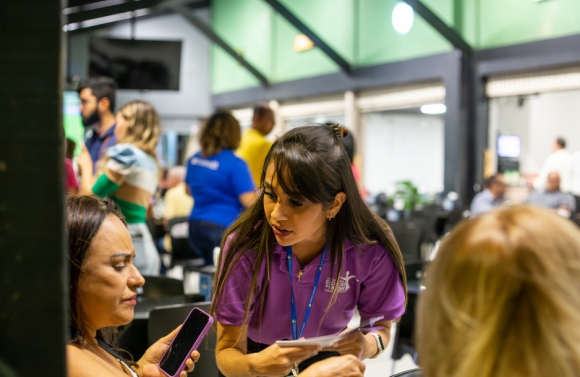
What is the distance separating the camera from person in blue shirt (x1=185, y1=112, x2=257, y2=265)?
4027 mm

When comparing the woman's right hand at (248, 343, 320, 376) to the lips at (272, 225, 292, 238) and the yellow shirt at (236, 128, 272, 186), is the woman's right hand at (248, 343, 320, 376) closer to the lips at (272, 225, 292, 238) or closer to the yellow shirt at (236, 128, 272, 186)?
the lips at (272, 225, 292, 238)

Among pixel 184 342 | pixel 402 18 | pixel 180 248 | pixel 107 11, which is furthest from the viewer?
pixel 402 18

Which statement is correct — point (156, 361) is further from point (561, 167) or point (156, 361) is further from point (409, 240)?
point (561, 167)

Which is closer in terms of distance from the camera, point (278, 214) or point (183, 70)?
point (278, 214)

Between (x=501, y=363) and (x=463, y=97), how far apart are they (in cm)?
903

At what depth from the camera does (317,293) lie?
185 cm

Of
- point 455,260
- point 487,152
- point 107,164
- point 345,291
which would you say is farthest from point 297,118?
point 455,260

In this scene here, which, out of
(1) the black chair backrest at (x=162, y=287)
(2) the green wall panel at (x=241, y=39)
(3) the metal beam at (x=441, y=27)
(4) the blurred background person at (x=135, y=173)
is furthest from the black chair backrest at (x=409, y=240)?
(2) the green wall panel at (x=241, y=39)

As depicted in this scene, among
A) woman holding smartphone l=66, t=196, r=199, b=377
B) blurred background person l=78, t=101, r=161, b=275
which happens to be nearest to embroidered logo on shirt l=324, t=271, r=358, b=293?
Answer: woman holding smartphone l=66, t=196, r=199, b=377

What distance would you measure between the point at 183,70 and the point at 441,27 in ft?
23.0

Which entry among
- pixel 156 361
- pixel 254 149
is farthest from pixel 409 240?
pixel 156 361

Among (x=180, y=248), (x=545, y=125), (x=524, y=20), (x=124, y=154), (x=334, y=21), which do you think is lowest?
(x=180, y=248)

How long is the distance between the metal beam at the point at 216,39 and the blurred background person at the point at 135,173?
9818 mm

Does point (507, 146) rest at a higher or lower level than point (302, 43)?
lower
